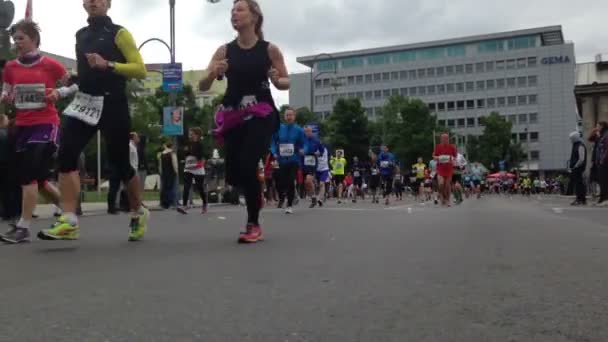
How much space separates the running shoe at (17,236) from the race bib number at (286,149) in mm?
7262

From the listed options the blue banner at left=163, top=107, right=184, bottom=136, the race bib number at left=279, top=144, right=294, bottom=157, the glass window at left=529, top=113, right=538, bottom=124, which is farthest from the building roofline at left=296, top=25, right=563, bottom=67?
the race bib number at left=279, top=144, right=294, bottom=157

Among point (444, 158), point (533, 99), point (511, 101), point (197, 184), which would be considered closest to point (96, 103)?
point (197, 184)

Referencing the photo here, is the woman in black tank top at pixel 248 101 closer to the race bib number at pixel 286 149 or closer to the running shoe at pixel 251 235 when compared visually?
the running shoe at pixel 251 235

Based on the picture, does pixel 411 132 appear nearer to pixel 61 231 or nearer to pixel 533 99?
pixel 533 99

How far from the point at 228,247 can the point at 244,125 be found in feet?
3.90

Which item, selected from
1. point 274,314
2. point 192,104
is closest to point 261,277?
point 274,314

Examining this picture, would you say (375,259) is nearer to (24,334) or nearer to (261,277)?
(261,277)

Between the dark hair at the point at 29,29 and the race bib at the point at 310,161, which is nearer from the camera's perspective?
the dark hair at the point at 29,29

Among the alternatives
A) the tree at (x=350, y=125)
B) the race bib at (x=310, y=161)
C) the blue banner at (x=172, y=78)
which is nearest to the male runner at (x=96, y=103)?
the race bib at (x=310, y=161)

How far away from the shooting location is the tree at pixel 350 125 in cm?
7369

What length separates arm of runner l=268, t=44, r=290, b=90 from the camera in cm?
623

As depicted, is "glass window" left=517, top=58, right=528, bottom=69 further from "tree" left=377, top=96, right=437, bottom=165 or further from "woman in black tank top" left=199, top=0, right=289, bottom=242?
"woman in black tank top" left=199, top=0, right=289, bottom=242

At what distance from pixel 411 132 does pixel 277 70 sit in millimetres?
81780

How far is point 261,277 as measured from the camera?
3.99 meters
